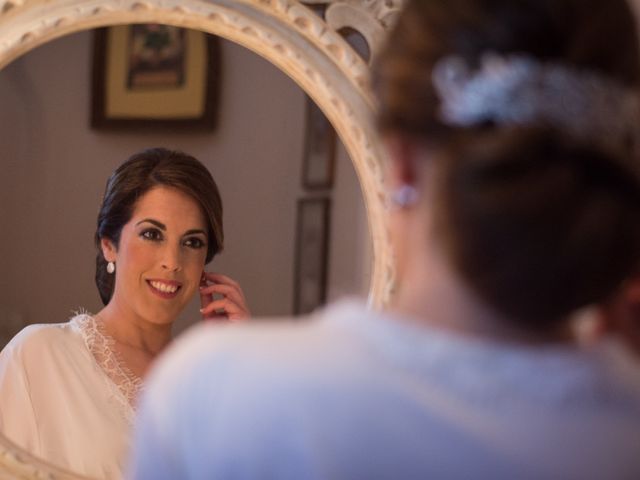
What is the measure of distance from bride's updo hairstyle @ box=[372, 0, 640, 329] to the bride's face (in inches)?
24.0

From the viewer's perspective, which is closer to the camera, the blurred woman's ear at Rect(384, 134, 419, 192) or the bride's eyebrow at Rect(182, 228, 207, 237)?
the blurred woman's ear at Rect(384, 134, 419, 192)

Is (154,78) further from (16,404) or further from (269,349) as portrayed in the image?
(269,349)

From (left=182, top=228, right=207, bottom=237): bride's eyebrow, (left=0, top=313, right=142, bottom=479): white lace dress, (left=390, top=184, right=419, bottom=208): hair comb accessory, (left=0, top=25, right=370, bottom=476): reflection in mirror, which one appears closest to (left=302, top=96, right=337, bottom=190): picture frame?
(left=0, top=25, right=370, bottom=476): reflection in mirror

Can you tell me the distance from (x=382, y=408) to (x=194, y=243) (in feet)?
2.05

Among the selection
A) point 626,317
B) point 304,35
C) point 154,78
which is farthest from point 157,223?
point 626,317

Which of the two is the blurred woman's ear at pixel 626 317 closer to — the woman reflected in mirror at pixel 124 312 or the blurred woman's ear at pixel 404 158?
the blurred woman's ear at pixel 404 158

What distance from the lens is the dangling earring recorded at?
0.42 meters

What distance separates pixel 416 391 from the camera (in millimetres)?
392

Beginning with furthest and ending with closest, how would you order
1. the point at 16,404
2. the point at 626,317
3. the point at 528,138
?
the point at 16,404
the point at 626,317
the point at 528,138

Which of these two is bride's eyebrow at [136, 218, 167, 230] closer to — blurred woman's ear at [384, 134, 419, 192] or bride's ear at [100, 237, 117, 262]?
bride's ear at [100, 237, 117, 262]

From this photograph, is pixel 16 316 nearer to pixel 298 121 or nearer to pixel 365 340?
pixel 298 121

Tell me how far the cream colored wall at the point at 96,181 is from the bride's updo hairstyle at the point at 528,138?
0.61 metres

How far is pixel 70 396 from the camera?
3.17ft

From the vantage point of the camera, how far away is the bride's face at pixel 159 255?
3.22 feet
